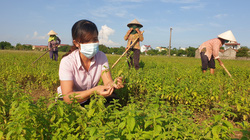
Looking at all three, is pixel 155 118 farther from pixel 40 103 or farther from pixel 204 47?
pixel 204 47

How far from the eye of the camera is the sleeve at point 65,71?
2.36m

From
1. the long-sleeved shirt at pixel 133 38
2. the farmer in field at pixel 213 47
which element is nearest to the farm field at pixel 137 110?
the farmer in field at pixel 213 47

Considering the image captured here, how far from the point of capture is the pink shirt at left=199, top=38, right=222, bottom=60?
250 inches

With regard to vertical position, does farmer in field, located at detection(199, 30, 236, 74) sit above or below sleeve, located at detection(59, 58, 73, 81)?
above

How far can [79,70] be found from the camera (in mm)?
2576

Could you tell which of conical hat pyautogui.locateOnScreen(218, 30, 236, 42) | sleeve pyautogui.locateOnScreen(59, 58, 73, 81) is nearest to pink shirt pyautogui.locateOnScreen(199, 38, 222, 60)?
conical hat pyautogui.locateOnScreen(218, 30, 236, 42)

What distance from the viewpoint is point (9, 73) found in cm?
548

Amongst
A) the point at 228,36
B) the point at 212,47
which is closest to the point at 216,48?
the point at 212,47

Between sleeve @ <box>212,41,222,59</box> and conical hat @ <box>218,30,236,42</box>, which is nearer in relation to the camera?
conical hat @ <box>218,30,236,42</box>

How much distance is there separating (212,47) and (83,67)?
574 cm

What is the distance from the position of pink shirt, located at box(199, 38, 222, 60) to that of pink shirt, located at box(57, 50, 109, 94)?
5177 mm

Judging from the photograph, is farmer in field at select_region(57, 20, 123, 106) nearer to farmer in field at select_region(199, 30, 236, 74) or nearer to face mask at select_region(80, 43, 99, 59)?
face mask at select_region(80, 43, 99, 59)

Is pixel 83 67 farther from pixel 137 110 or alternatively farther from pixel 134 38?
pixel 134 38

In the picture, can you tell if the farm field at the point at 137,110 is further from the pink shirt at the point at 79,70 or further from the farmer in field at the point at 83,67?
the pink shirt at the point at 79,70
